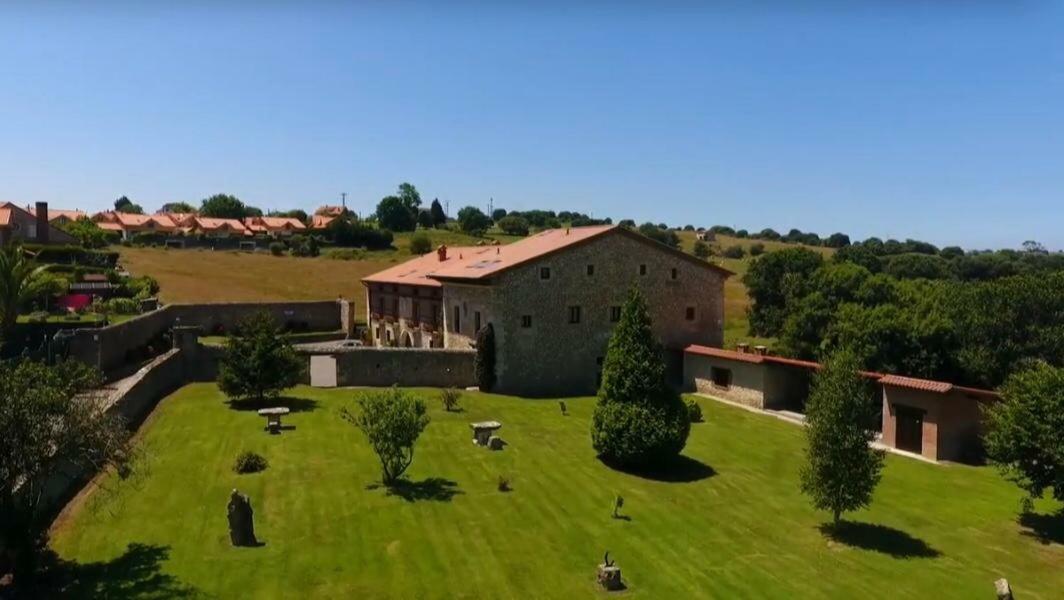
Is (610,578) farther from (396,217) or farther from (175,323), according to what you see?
(396,217)

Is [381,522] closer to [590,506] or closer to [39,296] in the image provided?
[590,506]

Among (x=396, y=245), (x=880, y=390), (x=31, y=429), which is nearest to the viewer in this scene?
(x=31, y=429)

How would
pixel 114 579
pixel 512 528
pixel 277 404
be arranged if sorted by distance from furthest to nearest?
pixel 277 404, pixel 512 528, pixel 114 579

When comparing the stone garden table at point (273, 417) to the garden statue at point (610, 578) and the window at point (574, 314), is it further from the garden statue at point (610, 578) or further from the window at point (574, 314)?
the window at point (574, 314)

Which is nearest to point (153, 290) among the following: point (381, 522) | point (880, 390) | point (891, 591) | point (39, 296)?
point (39, 296)

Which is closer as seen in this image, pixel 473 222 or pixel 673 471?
pixel 673 471

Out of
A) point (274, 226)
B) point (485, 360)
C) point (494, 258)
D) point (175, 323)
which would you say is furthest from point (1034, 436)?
point (274, 226)
